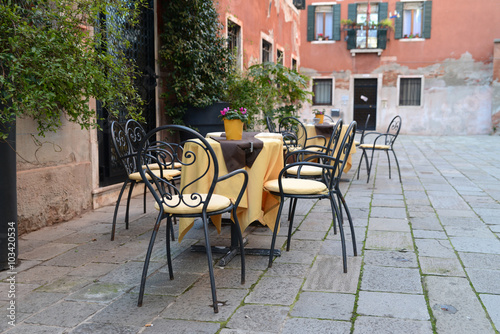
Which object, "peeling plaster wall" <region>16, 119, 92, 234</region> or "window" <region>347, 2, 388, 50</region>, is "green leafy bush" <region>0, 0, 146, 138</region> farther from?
"window" <region>347, 2, 388, 50</region>

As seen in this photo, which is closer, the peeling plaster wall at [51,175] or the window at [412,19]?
the peeling plaster wall at [51,175]

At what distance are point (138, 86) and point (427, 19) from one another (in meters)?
15.8

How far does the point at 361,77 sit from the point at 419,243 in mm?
16812

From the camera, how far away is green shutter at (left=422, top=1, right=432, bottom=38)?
18594 millimetres

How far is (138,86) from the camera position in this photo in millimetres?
5816

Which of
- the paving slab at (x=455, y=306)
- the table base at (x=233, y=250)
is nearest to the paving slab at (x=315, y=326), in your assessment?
the paving slab at (x=455, y=306)

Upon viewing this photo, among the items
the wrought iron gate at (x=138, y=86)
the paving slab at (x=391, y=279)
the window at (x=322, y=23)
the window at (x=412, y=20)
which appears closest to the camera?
the paving slab at (x=391, y=279)

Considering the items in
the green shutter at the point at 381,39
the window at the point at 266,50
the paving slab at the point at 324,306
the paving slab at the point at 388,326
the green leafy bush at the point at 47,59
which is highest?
the green shutter at the point at 381,39

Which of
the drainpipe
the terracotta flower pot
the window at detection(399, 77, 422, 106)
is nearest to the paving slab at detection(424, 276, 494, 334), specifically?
the terracotta flower pot

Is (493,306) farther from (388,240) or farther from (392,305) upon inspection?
(388,240)

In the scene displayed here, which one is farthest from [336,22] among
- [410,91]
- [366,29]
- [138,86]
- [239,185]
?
[239,185]

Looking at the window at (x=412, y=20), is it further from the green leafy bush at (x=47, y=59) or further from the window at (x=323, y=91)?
the green leafy bush at (x=47, y=59)

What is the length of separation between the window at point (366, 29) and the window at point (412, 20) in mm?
574

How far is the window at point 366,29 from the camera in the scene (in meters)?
19.1
